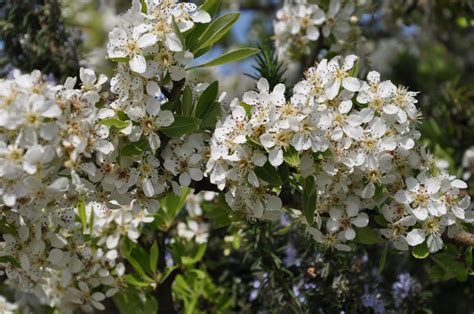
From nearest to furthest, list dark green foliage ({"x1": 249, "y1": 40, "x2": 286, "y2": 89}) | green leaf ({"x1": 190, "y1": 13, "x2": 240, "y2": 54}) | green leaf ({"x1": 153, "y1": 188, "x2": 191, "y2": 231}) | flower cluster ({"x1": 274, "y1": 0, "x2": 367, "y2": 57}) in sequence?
green leaf ({"x1": 190, "y1": 13, "x2": 240, "y2": 54})
dark green foliage ({"x1": 249, "y1": 40, "x2": 286, "y2": 89})
green leaf ({"x1": 153, "y1": 188, "x2": 191, "y2": 231})
flower cluster ({"x1": 274, "y1": 0, "x2": 367, "y2": 57})

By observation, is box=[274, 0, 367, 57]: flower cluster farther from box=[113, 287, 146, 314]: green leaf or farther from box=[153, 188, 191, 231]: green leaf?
box=[113, 287, 146, 314]: green leaf

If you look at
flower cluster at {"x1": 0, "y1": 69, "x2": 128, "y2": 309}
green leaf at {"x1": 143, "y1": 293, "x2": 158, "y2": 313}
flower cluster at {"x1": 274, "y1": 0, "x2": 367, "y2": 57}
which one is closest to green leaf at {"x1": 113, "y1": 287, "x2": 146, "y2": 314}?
green leaf at {"x1": 143, "y1": 293, "x2": 158, "y2": 313}

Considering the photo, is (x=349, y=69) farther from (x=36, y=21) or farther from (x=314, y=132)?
(x=36, y=21)

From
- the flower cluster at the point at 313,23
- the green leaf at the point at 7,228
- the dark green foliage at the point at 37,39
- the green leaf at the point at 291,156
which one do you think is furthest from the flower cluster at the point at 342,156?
the dark green foliage at the point at 37,39

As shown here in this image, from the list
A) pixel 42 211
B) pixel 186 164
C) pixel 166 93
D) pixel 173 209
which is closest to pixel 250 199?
pixel 186 164

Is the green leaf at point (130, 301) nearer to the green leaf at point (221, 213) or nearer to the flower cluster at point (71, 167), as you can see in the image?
the flower cluster at point (71, 167)

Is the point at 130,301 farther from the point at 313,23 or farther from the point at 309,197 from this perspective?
the point at 313,23
